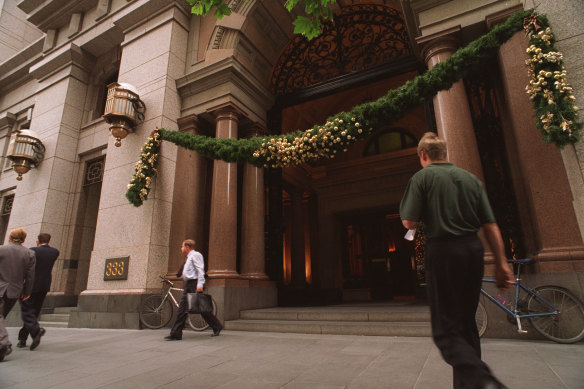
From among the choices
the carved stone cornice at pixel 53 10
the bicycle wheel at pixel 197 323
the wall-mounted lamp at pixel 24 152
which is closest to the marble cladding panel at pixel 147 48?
the carved stone cornice at pixel 53 10

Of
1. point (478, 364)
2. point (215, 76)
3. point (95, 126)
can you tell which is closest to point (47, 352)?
point (478, 364)

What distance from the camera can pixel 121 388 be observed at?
287 centimetres

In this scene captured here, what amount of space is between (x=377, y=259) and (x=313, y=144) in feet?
31.9

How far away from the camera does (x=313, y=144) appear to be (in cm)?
536

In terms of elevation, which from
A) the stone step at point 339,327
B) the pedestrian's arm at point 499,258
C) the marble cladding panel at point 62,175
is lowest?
the stone step at point 339,327

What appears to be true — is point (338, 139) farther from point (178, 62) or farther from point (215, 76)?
point (178, 62)

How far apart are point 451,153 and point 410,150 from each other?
754 centimetres

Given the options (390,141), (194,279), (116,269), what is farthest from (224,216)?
(390,141)

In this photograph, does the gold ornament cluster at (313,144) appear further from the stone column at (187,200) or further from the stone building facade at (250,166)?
the stone column at (187,200)

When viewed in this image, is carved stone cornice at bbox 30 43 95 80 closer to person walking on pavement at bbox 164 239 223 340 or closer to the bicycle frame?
person walking on pavement at bbox 164 239 223 340

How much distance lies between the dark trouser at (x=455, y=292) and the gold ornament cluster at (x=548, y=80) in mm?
3833

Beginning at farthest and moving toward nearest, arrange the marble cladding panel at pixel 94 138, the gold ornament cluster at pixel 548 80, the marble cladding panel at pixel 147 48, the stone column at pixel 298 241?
1. the stone column at pixel 298 241
2. the marble cladding panel at pixel 94 138
3. the marble cladding panel at pixel 147 48
4. the gold ornament cluster at pixel 548 80

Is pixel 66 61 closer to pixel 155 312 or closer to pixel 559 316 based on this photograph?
pixel 155 312

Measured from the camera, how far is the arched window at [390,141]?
1385cm
